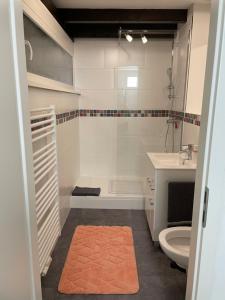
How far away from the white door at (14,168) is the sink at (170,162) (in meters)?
1.63

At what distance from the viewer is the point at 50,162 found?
2217 mm

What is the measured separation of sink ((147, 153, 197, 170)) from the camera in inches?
93.7

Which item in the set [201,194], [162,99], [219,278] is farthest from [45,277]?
[162,99]

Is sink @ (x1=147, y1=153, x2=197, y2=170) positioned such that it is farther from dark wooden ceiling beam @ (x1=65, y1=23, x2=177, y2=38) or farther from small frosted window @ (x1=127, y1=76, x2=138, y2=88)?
dark wooden ceiling beam @ (x1=65, y1=23, x2=177, y2=38)

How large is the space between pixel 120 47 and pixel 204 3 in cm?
129

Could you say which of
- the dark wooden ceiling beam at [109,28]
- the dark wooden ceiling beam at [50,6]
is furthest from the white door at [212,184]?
the dark wooden ceiling beam at [109,28]

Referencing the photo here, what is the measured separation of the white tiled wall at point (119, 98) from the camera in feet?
12.1

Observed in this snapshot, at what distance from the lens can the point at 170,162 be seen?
2584mm

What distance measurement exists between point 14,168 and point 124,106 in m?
3.17

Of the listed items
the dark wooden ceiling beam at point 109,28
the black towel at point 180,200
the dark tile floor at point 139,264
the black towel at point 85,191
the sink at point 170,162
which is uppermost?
the dark wooden ceiling beam at point 109,28

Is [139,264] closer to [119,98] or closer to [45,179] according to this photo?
[45,179]

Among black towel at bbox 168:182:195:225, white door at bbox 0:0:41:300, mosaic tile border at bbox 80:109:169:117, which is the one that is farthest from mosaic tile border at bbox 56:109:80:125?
white door at bbox 0:0:41:300

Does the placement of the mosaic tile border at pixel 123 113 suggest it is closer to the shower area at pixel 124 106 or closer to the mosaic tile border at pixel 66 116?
the shower area at pixel 124 106

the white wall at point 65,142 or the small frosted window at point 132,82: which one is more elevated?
the small frosted window at point 132,82
